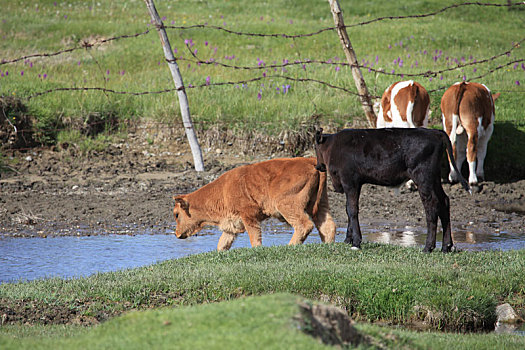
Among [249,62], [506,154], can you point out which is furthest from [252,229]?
[249,62]

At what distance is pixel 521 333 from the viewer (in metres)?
6.68

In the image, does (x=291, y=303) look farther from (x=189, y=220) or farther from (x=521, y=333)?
(x=189, y=220)

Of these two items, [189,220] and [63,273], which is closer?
[63,273]

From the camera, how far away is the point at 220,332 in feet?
13.9

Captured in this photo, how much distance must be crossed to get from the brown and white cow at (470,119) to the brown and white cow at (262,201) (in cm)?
559

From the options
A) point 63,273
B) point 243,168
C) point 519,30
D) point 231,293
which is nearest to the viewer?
point 231,293

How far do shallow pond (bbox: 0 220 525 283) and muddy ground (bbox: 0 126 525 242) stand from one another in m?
0.35

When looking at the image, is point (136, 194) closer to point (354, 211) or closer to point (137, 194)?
point (137, 194)

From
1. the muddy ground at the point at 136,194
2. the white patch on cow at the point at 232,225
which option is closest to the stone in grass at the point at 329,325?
the white patch on cow at the point at 232,225

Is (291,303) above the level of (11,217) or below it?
above

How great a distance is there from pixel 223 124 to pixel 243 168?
23.2 ft

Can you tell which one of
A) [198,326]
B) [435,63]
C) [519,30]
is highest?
[519,30]

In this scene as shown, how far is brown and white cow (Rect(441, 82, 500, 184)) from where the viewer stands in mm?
14281

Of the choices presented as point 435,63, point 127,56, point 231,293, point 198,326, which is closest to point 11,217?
point 231,293
